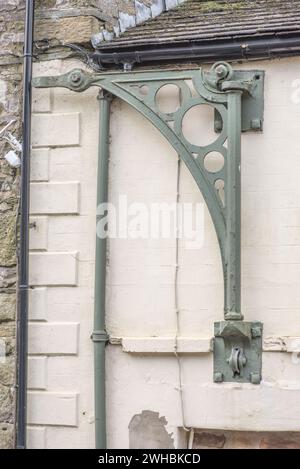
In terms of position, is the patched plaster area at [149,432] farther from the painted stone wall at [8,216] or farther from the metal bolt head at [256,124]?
the metal bolt head at [256,124]

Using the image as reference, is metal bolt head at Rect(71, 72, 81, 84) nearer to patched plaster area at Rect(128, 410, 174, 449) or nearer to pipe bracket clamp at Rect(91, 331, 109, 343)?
pipe bracket clamp at Rect(91, 331, 109, 343)

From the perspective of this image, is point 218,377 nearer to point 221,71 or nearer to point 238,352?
point 238,352

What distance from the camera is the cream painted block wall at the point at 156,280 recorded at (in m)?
6.74

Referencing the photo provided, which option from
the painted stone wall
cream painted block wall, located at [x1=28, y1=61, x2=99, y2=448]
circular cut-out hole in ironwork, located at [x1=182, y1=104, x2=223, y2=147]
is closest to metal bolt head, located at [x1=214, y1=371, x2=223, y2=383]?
cream painted block wall, located at [x1=28, y1=61, x2=99, y2=448]

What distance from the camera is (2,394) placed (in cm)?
709

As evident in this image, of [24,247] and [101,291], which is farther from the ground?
[24,247]

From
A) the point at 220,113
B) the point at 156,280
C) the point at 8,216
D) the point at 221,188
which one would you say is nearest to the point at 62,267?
the point at 8,216

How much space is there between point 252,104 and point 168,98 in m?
0.60

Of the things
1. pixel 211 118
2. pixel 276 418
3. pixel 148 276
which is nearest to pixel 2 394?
pixel 148 276

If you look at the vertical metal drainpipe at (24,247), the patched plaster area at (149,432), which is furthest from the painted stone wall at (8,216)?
the patched plaster area at (149,432)

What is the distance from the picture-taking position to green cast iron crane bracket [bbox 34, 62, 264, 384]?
6.67 m

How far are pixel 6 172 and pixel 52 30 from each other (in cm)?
110

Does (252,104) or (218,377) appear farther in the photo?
(252,104)

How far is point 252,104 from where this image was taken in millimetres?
6945
